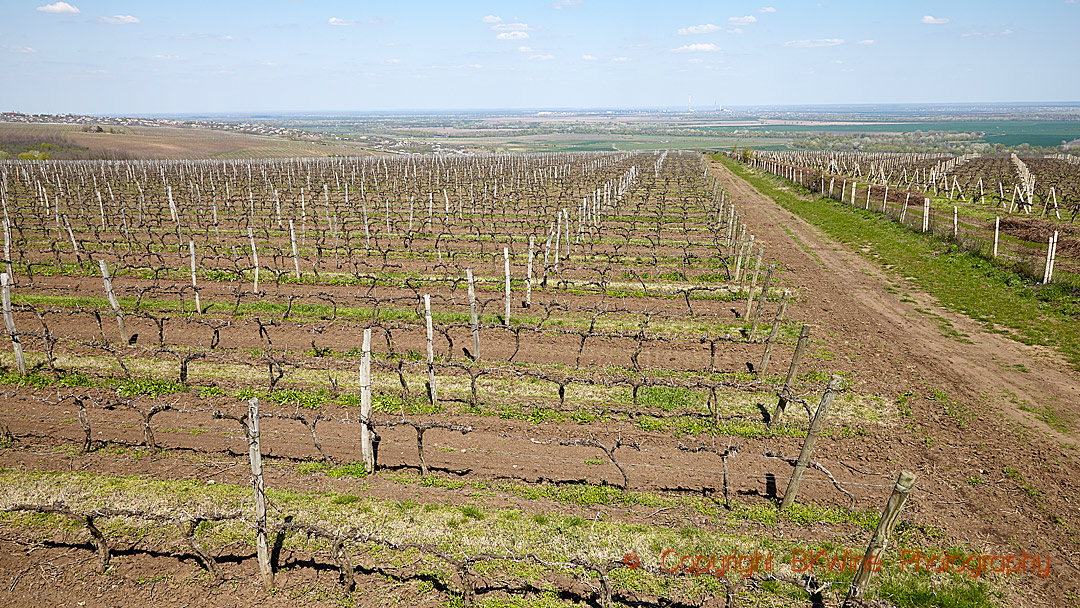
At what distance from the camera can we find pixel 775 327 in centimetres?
987

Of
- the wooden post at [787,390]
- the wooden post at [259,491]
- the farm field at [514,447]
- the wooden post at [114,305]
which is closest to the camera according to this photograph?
the wooden post at [259,491]

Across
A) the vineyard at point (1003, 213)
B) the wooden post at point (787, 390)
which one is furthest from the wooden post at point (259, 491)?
the vineyard at point (1003, 213)

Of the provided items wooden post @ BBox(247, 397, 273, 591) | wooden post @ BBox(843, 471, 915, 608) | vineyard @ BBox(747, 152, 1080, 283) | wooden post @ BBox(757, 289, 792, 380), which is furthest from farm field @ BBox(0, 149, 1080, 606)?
vineyard @ BBox(747, 152, 1080, 283)

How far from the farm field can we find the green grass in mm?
961

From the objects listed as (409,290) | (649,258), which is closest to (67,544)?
(409,290)

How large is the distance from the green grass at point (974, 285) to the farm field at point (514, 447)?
96cm

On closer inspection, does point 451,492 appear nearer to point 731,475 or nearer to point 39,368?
point 731,475

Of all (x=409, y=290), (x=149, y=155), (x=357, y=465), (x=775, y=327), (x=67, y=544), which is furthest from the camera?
(x=149, y=155)

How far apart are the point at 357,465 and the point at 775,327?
7264 mm

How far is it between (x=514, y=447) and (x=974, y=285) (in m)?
16.1

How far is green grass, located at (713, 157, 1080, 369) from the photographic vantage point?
13.2m

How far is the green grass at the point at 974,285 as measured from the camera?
43.4 feet

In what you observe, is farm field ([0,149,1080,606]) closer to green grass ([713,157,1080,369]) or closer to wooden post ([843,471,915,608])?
wooden post ([843,471,915,608])

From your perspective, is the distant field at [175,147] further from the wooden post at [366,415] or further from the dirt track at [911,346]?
the wooden post at [366,415]
